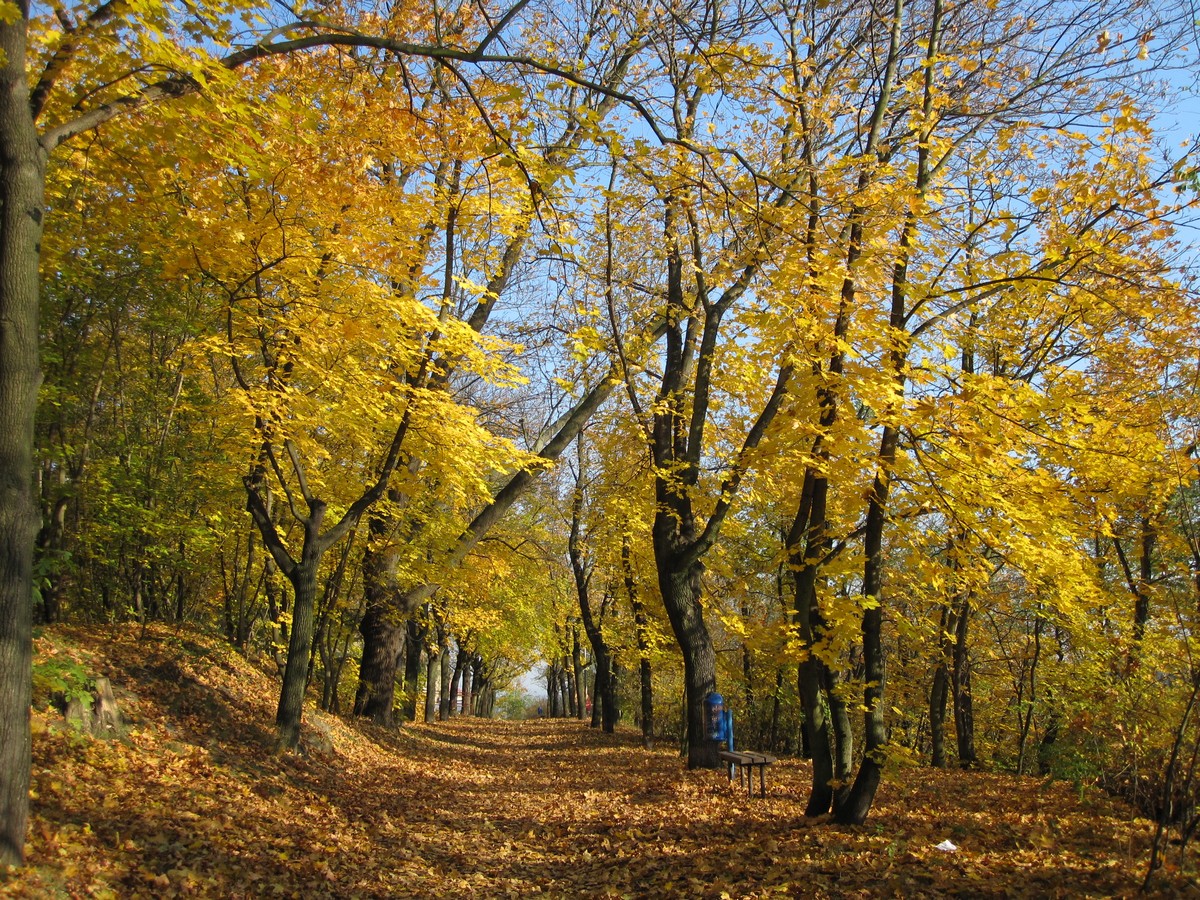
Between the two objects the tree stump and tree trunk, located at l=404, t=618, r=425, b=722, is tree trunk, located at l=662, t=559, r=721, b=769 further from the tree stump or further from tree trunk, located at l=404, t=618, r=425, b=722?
A: tree trunk, located at l=404, t=618, r=425, b=722

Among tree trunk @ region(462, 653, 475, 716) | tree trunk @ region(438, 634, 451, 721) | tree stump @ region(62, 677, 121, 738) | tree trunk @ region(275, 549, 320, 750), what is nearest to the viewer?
tree stump @ region(62, 677, 121, 738)

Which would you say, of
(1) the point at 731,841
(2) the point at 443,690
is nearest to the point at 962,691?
(1) the point at 731,841

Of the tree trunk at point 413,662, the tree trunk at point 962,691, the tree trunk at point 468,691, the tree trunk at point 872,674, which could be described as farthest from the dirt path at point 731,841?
the tree trunk at point 468,691

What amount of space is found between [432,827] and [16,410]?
18.1ft

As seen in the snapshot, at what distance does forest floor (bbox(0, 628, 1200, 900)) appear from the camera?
459 cm

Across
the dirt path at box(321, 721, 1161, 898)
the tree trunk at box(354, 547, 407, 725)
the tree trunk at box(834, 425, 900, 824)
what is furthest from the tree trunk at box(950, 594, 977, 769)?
the tree trunk at box(354, 547, 407, 725)

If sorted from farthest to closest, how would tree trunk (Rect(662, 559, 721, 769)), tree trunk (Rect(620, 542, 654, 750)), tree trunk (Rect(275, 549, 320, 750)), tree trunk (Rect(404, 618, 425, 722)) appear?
tree trunk (Rect(404, 618, 425, 722)), tree trunk (Rect(620, 542, 654, 750)), tree trunk (Rect(662, 559, 721, 769)), tree trunk (Rect(275, 549, 320, 750))

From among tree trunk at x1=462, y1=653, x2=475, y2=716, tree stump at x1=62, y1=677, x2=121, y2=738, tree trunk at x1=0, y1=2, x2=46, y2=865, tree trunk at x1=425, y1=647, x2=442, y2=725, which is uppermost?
tree trunk at x1=0, y1=2, x2=46, y2=865

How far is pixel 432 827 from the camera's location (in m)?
7.42

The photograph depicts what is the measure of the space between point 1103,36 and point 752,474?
5.06 metres

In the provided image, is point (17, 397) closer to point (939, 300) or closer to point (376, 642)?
point (939, 300)

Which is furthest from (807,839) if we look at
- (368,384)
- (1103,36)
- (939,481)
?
(1103,36)

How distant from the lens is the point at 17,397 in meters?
3.93

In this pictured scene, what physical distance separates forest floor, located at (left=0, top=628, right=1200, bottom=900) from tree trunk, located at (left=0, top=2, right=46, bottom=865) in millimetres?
570
